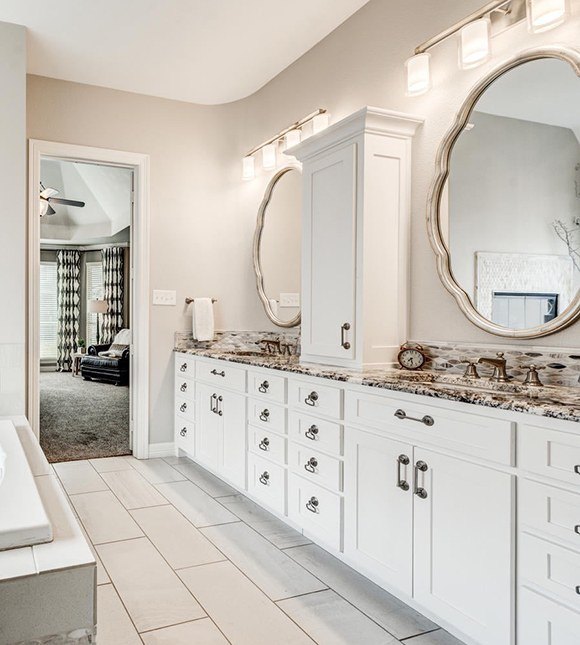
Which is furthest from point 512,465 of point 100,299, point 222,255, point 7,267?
point 100,299

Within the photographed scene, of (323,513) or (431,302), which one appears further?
(431,302)

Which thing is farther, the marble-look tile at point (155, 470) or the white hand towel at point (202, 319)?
A: the white hand towel at point (202, 319)

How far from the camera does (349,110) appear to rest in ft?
10.8

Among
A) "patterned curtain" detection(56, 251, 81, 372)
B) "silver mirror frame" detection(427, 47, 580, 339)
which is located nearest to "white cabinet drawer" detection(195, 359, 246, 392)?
"silver mirror frame" detection(427, 47, 580, 339)


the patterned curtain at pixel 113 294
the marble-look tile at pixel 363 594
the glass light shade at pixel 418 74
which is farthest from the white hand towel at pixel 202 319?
the patterned curtain at pixel 113 294

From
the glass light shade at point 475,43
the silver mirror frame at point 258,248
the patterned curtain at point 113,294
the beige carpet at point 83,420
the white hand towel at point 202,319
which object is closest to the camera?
the glass light shade at point 475,43

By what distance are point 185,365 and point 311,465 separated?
1.81 meters

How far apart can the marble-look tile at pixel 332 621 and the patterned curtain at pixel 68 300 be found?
9660 mm

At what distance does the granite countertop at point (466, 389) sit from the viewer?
5.15ft

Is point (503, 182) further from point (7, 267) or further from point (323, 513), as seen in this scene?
point (7, 267)

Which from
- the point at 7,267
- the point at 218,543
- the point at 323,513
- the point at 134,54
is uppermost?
the point at 134,54

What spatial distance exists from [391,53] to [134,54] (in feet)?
5.49

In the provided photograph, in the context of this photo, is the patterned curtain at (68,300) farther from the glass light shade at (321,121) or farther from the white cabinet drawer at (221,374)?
the glass light shade at (321,121)

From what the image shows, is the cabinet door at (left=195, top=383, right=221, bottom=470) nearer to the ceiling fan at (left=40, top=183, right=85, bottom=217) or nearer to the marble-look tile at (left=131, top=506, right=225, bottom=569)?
the marble-look tile at (left=131, top=506, right=225, bottom=569)
